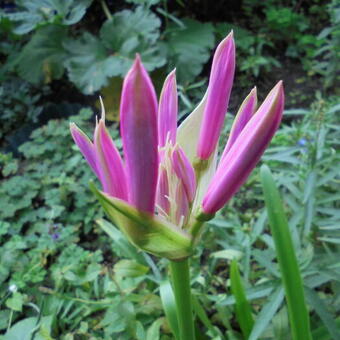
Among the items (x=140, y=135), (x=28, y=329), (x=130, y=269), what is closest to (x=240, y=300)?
(x=130, y=269)

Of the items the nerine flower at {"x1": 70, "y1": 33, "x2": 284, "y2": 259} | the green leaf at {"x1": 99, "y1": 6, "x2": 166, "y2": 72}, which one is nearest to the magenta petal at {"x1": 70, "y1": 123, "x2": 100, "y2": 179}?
the nerine flower at {"x1": 70, "y1": 33, "x2": 284, "y2": 259}

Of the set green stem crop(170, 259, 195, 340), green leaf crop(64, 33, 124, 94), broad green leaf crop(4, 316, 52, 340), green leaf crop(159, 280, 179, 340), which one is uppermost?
green stem crop(170, 259, 195, 340)

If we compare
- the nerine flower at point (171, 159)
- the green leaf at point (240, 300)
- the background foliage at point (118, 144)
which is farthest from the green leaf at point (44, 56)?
the nerine flower at point (171, 159)

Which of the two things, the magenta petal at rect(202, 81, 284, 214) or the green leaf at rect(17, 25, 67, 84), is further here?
the green leaf at rect(17, 25, 67, 84)

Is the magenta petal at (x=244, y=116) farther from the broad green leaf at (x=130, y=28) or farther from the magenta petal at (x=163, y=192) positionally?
the broad green leaf at (x=130, y=28)

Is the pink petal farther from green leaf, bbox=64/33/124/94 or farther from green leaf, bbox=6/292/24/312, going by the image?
green leaf, bbox=64/33/124/94

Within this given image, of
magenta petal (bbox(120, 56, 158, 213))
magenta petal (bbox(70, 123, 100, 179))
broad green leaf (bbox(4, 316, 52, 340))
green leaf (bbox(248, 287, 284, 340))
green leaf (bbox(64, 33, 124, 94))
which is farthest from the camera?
green leaf (bbox(64, 33, 124, 94))
